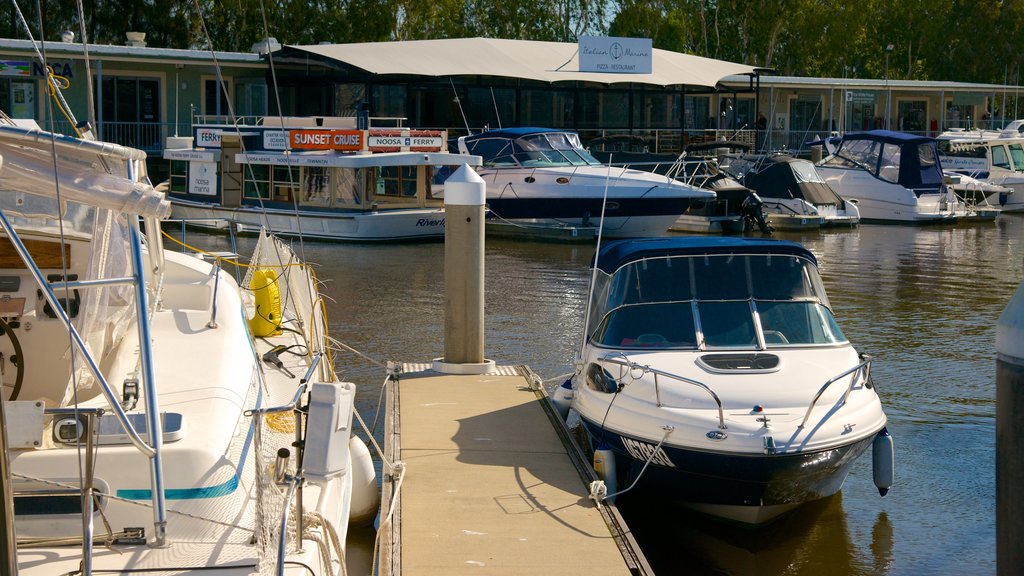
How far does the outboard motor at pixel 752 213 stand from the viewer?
91.8 feet

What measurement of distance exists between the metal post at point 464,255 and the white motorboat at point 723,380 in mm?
1310

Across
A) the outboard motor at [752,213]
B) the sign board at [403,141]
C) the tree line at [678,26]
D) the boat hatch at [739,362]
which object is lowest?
the boat hatch at [739,362]

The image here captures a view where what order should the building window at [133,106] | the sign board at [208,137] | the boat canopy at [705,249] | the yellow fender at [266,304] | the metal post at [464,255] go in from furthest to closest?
the building window at [133,106] < the sign board at [208,137] < the yellow fender at [266,304] < the metal post at [464,255] < the boat canopy at [705,249]

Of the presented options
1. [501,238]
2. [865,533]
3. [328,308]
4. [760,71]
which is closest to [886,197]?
[760,71]

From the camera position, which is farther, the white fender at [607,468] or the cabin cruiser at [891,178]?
the cabin cruiser at [891,178]

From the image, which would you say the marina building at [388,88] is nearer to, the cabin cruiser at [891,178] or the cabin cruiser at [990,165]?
the cabin cruiser at [891,178]

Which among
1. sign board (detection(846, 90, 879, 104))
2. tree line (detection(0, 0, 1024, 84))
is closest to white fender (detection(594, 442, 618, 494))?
tree line (detection(0, 0, 1024, 84))

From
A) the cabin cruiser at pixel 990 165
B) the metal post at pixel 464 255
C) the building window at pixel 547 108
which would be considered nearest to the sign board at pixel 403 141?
the building window at pixel 547 108

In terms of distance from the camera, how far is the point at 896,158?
107ft

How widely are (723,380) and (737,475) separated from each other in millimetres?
791

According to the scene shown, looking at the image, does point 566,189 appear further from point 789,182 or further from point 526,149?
point 789,182

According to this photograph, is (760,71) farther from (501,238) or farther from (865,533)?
(865,533)

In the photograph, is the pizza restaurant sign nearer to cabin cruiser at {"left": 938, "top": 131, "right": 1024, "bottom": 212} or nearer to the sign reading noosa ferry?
the sign reading noosa ferry

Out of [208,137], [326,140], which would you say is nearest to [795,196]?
[326,140]
